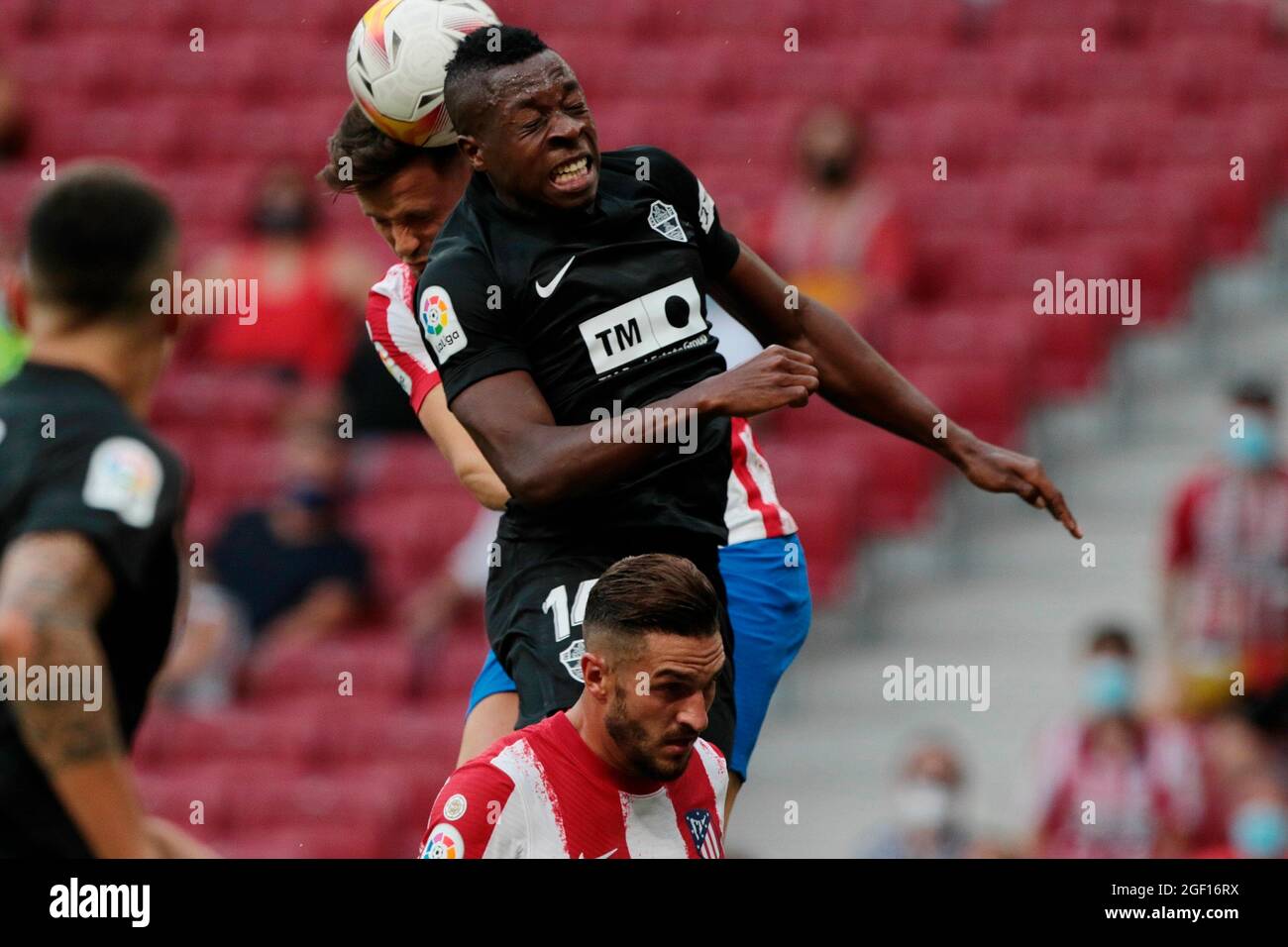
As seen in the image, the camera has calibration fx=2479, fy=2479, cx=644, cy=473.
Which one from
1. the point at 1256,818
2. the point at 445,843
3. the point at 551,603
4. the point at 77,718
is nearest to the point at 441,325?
the point at 551,603

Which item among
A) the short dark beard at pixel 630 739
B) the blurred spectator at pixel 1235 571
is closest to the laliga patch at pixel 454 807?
the short dark beard at pixel 630 739

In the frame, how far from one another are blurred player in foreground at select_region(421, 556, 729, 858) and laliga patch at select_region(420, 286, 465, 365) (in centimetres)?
51

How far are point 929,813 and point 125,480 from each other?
5330 millimetres

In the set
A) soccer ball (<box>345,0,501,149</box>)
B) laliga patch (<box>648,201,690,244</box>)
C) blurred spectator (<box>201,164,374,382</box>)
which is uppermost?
blurred spectator (<box>201,164,374,382</box>)

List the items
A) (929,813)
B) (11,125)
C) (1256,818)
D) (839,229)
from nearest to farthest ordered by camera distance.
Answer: (1256,818)
(929,813)
(839,229)
(11,125)

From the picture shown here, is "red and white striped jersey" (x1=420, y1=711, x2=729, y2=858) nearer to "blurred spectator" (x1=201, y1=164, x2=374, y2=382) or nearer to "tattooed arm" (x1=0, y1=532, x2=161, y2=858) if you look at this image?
"tattooed arm" (x1=0, y1=532, x2=161, y2=858)

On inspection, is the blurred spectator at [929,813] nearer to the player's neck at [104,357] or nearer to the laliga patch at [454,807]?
the laliga patch at [454,807]

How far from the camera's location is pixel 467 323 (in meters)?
4.63

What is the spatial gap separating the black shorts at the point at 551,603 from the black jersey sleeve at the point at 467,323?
1.33 feet

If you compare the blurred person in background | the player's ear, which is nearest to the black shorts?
the player's ear

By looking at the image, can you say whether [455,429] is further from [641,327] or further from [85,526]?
[85,526]

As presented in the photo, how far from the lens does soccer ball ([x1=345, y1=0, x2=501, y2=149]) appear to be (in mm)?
5086

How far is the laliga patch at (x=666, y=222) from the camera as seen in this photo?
15.9 feet

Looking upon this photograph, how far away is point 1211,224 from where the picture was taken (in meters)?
12.0
